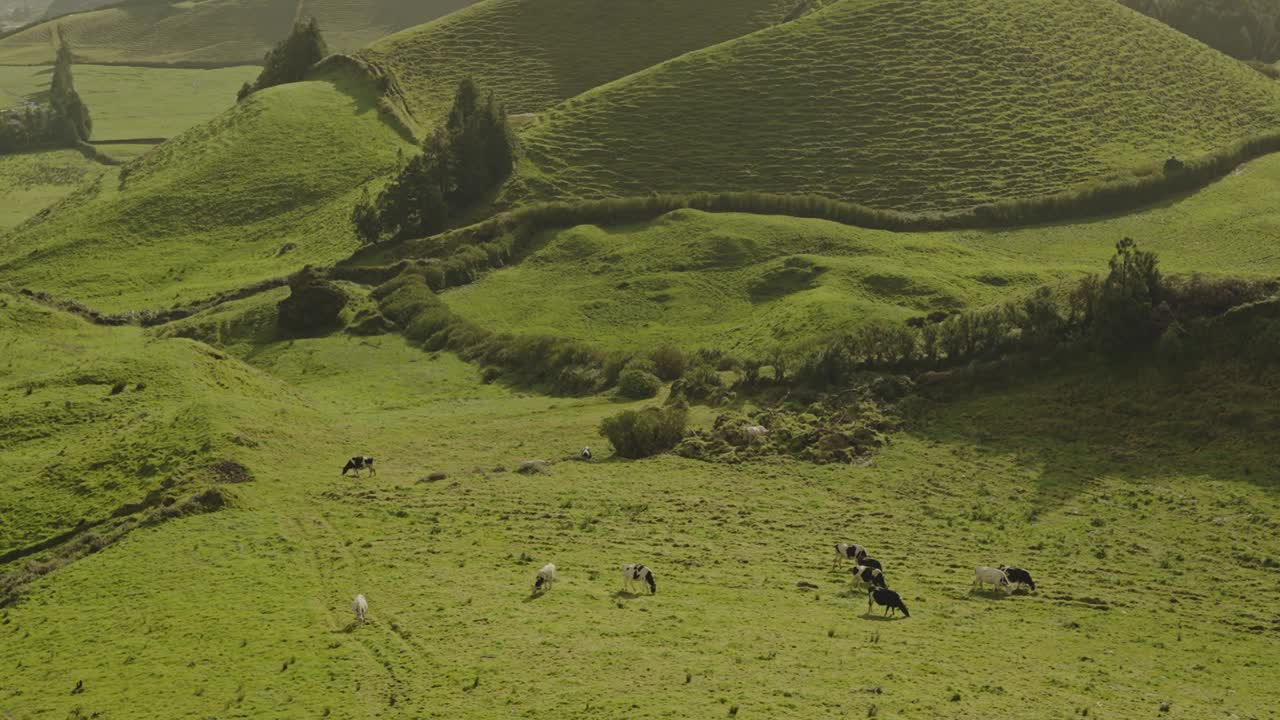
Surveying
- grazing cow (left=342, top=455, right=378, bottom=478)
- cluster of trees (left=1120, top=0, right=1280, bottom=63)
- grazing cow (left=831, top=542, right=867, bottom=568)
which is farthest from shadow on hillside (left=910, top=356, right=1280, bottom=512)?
cluster of trees (left=1120, top=0, right=1280, bottom=63)

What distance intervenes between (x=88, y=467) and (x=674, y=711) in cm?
3291

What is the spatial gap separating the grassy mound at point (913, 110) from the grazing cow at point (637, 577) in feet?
257

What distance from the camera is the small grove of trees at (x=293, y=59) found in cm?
15750

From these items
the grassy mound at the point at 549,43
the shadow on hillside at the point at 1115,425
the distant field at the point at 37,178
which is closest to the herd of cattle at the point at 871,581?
the shadow on hillside at the point at 1115,425

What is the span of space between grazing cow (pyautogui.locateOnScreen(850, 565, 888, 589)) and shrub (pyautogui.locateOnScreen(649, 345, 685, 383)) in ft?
111

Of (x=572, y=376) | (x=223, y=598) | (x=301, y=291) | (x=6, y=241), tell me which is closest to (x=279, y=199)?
(x=6, y=241)

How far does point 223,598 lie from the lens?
125 feet

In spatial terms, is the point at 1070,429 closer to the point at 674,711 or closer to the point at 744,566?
the point at 744,566

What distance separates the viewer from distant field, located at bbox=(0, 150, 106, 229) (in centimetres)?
15711

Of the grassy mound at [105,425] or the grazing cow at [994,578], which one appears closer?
the grazing cow at [994,578]

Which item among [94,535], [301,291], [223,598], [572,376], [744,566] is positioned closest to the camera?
[223,598]

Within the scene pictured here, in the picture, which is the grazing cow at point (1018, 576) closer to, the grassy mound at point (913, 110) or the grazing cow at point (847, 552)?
the grazing cow at point (847, 552)

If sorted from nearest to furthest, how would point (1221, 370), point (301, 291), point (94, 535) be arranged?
1. point (94, 535)
2. point (1221, 370)
3. point (301, 291)

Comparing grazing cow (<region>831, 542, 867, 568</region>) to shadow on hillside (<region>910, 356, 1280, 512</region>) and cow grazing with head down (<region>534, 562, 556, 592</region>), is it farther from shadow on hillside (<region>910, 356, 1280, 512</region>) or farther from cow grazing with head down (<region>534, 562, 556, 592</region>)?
shadow on hillside (<region>910, 356, 1280, 512</region>)
